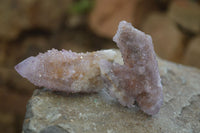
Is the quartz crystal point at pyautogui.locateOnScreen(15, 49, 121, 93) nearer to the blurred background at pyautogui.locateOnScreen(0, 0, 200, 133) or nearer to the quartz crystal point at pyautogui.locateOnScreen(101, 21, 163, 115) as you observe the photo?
the quartz crystal point at pyautogui.locateOnScreen(101, 21, 163, 115)

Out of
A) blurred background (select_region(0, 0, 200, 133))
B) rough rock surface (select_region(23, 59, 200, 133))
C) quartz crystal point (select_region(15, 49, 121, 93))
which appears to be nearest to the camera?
rough rock surface (select_region(23, 59, 200, 133))

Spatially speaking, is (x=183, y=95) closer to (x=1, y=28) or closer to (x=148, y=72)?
(x=148, y=72)

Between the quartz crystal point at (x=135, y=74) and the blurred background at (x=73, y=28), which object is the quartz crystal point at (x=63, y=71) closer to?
the quartz crystal point at (x=135, y=74)

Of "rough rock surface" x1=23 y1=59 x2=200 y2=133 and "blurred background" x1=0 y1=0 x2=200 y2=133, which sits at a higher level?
"rough rock surface" x1=23 y1=59 x2=200 y2=133

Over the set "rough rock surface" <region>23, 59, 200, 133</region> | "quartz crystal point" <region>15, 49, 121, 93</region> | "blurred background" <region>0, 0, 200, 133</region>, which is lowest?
"blurred background" <region>0, 0, 200, 133</region>

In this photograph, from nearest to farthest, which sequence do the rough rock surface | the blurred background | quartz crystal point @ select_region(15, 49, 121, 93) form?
the rough rock surface
quartz crystal point @ select_region(15, 49, 121, 93)
the blurred background

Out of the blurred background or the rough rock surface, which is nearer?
the rough rock surface

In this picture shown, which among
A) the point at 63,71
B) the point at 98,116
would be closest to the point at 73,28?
the point at 63,71

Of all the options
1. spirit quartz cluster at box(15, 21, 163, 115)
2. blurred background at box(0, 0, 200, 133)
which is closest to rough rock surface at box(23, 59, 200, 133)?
spirit quartz cluster at box(15, 21, 163, 115)

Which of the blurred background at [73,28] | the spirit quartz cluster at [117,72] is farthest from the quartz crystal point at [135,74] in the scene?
the blurred background at [73,28]
